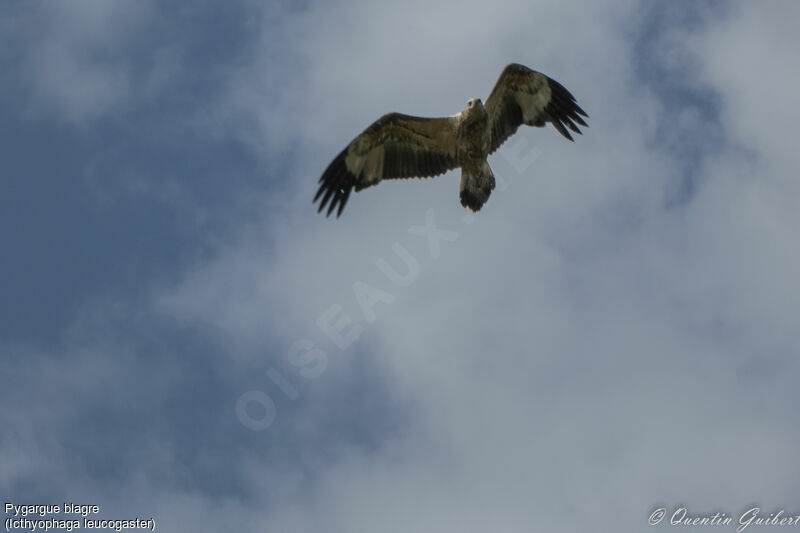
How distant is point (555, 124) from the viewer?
14469mm

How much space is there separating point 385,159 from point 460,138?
1356 mm

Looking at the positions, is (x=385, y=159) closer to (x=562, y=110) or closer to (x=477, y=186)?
(x=477, y=186)

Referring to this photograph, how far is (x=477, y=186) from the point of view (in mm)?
14180

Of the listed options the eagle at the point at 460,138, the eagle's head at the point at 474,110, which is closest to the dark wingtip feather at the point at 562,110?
the eagle at the point at 460,138

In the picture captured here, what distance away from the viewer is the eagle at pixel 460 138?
14.2 m

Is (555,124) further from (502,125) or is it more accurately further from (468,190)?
(468,190)

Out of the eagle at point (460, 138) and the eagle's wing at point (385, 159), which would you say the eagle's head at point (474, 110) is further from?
the eagle's wing at point (385, 159)

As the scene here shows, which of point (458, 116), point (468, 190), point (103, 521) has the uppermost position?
point (458, 116)

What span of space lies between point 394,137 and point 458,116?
3.82 ft

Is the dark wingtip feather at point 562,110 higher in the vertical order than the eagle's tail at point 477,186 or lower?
higher

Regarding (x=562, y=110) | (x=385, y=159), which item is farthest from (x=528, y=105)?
(x=385, y=159)

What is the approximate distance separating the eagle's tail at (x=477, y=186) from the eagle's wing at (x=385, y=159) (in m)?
0.53

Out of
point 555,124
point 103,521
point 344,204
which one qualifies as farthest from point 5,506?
point 555,124

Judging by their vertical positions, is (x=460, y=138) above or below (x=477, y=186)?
above
